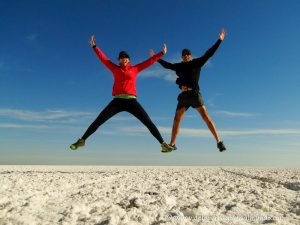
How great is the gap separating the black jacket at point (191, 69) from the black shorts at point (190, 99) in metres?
0.13

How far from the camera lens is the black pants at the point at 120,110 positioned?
24.6 ft

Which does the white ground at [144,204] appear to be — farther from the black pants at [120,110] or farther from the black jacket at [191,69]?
the black jacket at [191,69]

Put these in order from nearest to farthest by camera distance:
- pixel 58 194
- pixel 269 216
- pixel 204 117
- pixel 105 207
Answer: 1. pixel 269 216
2. pixel 105 207
3. pixel 58 194
4. pixel 204 117

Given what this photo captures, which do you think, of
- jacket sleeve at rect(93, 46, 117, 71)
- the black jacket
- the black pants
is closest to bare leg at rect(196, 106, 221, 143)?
the black jacket

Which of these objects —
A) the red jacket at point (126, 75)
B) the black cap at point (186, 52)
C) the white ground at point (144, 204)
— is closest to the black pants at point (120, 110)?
the red jacket at point (126, 75)

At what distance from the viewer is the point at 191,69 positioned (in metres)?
7.89

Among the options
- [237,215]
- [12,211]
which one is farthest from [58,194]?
[237,215]

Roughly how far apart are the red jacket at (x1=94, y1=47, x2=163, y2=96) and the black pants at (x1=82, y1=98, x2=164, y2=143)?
0.65ft

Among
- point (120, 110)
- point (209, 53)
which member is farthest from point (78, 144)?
point (209, 53)

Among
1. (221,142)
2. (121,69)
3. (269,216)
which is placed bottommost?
(269,216)

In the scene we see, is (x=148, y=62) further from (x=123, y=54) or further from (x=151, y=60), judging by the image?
(x=123, y=54)

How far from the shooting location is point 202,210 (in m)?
4.00

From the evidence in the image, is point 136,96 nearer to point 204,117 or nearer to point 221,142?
point 204,117

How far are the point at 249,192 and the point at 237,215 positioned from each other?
57.1 inches
